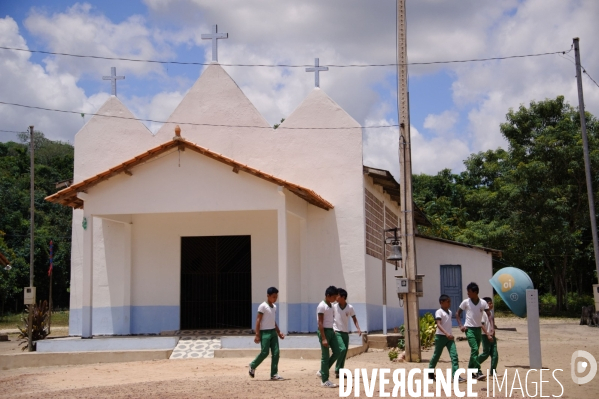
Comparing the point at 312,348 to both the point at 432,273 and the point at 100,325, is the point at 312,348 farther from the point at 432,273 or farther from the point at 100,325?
the point at 432,273

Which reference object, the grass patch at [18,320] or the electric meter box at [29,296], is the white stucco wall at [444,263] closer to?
the electric meter box at [29,296]

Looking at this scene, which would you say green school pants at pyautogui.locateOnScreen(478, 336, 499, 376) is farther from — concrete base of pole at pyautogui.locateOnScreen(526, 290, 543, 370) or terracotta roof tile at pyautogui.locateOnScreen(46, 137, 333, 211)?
terracotta roof tile at pyautogui.locateOnScreen(46, 137, 333, 211)

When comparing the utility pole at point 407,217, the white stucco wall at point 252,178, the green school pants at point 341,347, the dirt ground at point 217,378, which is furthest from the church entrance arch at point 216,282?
the green school pants at point 341,347

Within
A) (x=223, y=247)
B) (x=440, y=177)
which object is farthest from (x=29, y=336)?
(x=440, y=177)

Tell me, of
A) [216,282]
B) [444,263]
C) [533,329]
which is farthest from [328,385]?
[444,263]

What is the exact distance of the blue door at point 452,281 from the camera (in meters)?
24.9

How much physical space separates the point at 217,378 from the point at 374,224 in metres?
8.79

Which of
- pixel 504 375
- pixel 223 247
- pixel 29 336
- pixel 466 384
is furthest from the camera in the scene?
pixel 223 247

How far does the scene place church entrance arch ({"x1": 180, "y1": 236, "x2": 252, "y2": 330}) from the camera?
1775cm

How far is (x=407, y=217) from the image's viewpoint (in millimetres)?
13406

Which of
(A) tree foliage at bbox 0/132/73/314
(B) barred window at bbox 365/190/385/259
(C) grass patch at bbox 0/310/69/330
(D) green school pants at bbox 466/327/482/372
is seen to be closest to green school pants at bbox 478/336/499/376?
(D) green school pants at bbox 466/327/482/372

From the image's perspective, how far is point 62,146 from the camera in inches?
2287

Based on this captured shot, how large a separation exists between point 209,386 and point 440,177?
3862 centimetres

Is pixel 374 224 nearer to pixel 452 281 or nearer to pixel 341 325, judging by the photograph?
pixel 452 281
